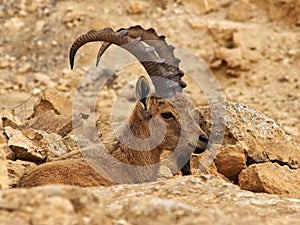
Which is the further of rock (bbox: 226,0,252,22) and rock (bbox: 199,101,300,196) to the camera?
rock (bbox: 226,0,252,22)

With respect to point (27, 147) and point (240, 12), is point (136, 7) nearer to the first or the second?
point (240, 12)

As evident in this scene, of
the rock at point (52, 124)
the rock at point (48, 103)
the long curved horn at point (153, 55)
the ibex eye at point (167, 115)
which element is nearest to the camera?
the long curved horn at point (153, 55)

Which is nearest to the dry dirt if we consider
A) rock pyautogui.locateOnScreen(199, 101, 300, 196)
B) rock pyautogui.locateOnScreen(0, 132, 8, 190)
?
rock pyautogui.locateOnScreen(199, 101, 300, 196)

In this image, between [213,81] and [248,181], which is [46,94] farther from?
[213,81]

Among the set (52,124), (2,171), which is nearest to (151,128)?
(2,171)

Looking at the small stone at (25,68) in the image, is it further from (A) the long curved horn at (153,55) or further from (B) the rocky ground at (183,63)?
(A) the long curved horn at (153,55)

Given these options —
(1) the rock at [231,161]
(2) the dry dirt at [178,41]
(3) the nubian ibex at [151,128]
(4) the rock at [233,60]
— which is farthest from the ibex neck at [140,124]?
(4) the rock at [233,60]

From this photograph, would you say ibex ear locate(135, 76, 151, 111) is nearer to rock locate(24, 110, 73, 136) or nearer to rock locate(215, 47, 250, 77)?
rock locate(24, 110, 73, 136)
